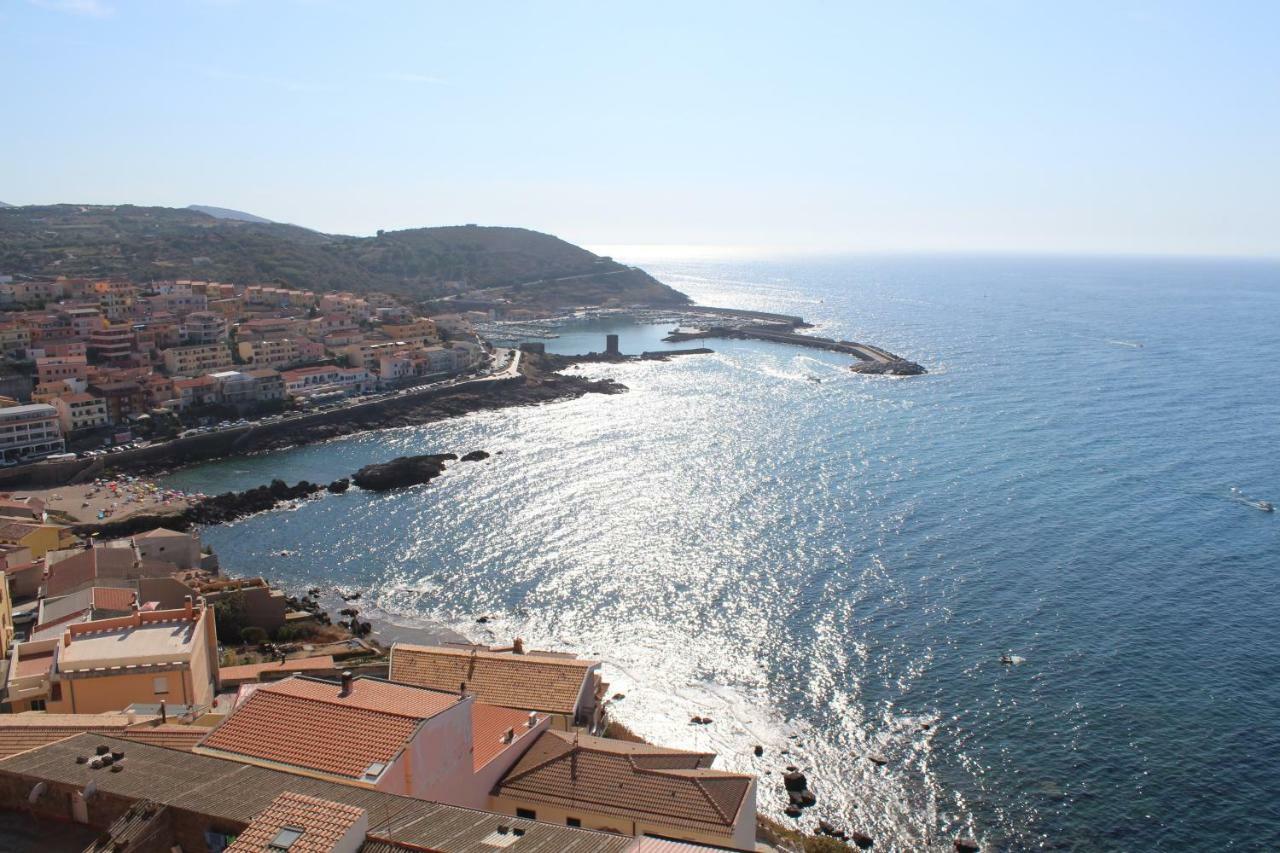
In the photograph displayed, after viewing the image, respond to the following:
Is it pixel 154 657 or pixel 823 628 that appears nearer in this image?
pixel 154 657

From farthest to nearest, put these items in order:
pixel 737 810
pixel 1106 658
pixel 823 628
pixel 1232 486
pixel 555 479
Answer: pixel 555 479 < pixel 1232 486 < pixel 823 628 < pixel 1106 658 < pixel 737 810

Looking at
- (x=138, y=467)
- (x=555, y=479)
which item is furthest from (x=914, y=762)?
(x=138, y=467)

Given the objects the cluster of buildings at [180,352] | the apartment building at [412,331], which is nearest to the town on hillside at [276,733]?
the cluster of buildings at [180,352]

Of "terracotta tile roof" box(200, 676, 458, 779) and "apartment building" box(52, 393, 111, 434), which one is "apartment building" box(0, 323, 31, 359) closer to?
"apartment building" box(52, 393, 111, 434)

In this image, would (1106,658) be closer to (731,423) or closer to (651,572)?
(651,572)

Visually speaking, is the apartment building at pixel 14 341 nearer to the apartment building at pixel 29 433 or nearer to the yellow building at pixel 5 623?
the apartment building at pixel 29 433

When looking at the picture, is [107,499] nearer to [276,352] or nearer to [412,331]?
[276,352]

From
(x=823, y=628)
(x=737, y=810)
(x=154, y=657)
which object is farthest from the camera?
(x=823, y=628)
